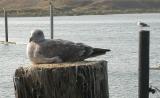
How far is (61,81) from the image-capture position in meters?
7.54

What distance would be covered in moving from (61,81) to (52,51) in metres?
0.83

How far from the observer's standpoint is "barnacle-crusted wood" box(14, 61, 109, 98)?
755 cm

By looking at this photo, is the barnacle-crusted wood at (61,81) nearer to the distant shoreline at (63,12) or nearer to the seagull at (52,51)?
the seagull at (52,51)

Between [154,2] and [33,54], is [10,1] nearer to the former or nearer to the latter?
[154,2]

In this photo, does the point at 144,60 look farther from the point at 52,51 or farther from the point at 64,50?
the point at 52,51

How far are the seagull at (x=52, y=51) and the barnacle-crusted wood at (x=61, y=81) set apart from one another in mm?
471

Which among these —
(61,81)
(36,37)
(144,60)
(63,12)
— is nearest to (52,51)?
(36,37)

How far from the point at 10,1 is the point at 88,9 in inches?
1313

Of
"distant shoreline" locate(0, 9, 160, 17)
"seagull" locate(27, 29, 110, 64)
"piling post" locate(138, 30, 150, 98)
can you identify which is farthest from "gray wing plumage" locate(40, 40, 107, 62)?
"distant shoreline" locate(0, 9, 160, 17)

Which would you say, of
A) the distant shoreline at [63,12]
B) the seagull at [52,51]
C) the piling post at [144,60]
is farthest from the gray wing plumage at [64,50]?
the distant shoreline at [63,12]

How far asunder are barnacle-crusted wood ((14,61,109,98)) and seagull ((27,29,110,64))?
1.55 ft

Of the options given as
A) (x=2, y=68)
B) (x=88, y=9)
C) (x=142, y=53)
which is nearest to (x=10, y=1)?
(x=88, y=9)

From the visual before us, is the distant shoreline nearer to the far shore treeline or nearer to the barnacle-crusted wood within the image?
the far shore treeline

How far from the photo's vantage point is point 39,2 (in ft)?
545
